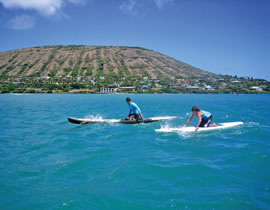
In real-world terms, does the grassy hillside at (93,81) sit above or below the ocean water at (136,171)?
above

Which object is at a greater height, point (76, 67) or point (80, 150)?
point (76, 67)

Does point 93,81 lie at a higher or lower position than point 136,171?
higher

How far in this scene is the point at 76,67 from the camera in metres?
198

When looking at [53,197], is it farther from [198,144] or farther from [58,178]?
[198,144]

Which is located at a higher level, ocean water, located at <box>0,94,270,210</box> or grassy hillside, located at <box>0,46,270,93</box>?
grassy hillside, located at <box>0,46,270,93</box>

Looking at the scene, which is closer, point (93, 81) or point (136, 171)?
point (136, 171)

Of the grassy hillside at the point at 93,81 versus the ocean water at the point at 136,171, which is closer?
the ocean water at the point at 136,171

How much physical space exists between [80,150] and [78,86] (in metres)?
129

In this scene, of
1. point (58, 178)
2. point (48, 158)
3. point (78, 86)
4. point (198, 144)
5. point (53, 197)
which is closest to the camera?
point (53, 197)

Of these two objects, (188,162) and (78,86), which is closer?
(188,162)

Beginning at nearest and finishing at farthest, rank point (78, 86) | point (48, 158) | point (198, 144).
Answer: point (48, 158) < point (198, 144) < point (78, 86)

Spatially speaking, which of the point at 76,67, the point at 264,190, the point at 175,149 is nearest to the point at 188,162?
the point at 175,149

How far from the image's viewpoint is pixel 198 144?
1324 centimetres

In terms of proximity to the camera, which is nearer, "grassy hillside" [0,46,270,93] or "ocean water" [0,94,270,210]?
"ocean water" [0,94,270,210]
